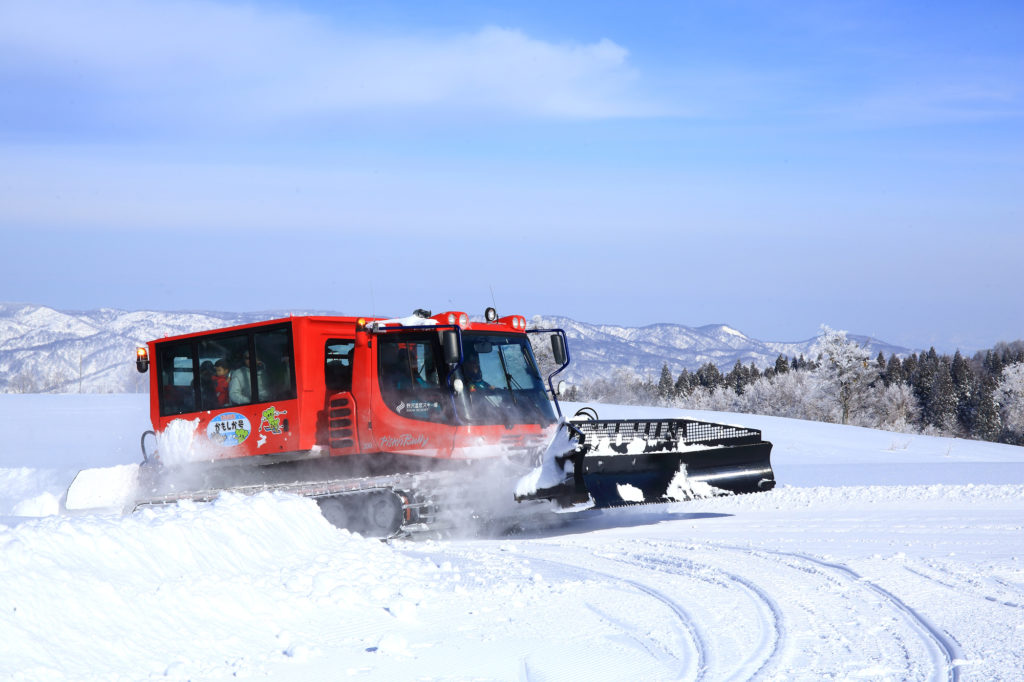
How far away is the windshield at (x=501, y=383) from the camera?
32.3ft

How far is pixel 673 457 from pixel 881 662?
546cm

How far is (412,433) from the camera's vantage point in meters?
9.64

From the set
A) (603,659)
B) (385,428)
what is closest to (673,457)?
(385,428)

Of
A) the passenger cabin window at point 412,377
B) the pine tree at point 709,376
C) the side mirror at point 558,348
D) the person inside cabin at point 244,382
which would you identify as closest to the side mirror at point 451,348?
the passenger cabin window at point 412,377

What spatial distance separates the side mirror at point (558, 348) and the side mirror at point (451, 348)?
1763mm

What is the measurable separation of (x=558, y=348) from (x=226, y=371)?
13.0 feet

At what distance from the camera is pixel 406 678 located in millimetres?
4379

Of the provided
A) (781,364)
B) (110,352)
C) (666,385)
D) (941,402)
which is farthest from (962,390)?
(110,352)

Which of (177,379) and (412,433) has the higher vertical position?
(177,379)

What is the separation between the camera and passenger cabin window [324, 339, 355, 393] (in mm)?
10180

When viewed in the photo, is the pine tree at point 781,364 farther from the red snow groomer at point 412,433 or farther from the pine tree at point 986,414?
the red snow groomer at point 412,433

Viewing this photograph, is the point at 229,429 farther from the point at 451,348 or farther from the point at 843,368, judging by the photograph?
the point at 843,368

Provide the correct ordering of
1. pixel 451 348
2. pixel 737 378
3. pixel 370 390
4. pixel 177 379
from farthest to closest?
1. pixel 737 378
2. pixel 177 379
3. pixel 370 390
4. pixel 451 348

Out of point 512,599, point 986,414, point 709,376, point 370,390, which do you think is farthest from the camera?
point 709,376
